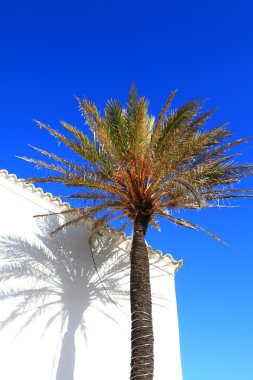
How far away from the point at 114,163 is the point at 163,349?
468 centimetres

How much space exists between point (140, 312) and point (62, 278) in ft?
8.01

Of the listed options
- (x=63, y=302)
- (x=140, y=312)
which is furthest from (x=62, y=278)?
(x=140, y=312)

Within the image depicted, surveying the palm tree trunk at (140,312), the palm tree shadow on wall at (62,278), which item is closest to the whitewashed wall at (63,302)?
the palm tree shadow on wall at (62,278)

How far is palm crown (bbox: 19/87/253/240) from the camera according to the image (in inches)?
349

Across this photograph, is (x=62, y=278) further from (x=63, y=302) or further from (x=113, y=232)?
(x=113, y=232)

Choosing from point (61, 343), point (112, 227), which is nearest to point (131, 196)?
point (112, 227)

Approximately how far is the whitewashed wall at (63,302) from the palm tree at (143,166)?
2.42ft

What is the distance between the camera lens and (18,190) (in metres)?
9.83

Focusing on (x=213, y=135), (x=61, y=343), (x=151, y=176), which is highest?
(x=213, y=135)

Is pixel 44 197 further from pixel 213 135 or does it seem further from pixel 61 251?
pixel 213 135

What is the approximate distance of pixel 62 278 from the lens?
9.48 m

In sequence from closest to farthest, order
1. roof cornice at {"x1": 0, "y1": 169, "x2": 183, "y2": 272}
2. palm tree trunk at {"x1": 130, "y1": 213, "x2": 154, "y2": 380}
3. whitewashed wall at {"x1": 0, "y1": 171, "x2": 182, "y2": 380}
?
palm tree trunk at {"x1": 130, "y1": 213, "x2": 154, "y2": 380}
whitewashed wall at {"x1": 0, "y1": 171, "x2": 182, "y2": 380}
roof cornice at {"x1": 0, "y1": 169, "x2": 183, "y2": 272}

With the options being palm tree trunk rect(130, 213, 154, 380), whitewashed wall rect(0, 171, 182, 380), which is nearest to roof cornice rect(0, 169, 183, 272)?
whitewashed wall rect(0, 171, 182, 380)

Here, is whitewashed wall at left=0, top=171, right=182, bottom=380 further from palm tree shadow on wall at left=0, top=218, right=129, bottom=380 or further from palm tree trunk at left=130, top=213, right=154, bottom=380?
palm tree trunk at left=130, top=213, right=154, bottom=380
